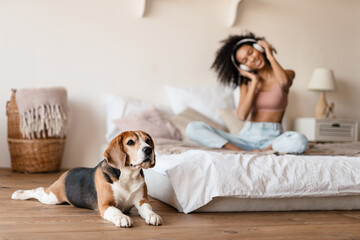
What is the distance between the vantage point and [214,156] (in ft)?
6.73

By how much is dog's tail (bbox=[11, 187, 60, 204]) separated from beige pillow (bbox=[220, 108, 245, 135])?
194 cm

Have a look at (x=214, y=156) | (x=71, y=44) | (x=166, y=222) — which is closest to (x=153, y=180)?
(x=214, y=156)

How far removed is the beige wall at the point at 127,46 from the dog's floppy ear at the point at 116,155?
2251 mm

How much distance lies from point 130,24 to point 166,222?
2.63 meters

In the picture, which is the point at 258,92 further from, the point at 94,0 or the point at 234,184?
the point at 94,0

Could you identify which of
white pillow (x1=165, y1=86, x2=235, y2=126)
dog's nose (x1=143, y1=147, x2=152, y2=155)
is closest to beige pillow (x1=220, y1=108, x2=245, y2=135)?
white pillow (x1=165, y1=86, x2=235, y2=126)

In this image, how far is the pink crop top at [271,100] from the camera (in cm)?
307

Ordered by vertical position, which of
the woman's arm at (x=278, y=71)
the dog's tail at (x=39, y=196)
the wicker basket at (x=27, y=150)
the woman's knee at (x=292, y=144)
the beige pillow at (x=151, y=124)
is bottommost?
the wicker basket at (x=27, y=150)

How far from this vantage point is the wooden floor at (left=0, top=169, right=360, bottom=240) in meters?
1.56

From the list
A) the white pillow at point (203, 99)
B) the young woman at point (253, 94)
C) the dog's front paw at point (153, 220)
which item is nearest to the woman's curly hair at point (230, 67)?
the young woman at point (253, 94)

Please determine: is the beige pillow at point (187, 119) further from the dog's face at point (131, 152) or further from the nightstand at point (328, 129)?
the dog's face at point (131, 152)

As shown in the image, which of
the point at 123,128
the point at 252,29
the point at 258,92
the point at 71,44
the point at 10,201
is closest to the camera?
the point at 10,201

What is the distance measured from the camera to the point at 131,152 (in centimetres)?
179

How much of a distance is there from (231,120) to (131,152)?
2.17m
